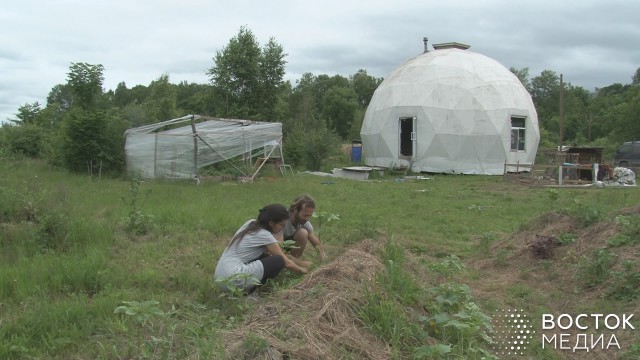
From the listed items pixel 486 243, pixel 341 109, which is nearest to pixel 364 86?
pixel 341 109

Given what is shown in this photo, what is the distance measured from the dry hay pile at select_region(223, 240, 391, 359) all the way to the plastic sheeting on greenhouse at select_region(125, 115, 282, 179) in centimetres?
1017

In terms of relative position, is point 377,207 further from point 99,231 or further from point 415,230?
point 99,231

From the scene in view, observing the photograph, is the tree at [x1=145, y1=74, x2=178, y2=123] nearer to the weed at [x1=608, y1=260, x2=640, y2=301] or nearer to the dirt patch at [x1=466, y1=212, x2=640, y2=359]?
the dirt patch at [x1=466, y1=212, x2=640, y2=359]

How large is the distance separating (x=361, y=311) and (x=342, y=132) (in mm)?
50461

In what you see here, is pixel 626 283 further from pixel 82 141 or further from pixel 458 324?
pixel 82 141

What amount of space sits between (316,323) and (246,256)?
1360mm

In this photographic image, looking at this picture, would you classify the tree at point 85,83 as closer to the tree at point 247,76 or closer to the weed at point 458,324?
the tree at point 247,76

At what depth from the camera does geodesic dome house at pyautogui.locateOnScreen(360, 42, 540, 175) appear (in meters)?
19.7

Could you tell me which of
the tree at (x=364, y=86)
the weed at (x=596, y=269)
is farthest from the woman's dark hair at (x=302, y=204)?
the tree at (x=364, y=86)

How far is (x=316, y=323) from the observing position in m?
3.32

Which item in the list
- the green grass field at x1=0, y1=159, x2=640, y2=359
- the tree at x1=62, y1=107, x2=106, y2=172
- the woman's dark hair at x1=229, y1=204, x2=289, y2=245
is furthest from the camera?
the tree at x1=62, y1=107, x2=106, y2=172
